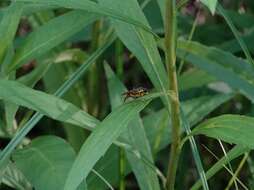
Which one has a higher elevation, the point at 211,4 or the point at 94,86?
the point at 211,4

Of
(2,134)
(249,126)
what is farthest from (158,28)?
(249,126)

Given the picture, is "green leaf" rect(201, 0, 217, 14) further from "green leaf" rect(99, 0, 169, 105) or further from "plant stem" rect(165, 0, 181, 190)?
"green leaf" rect(99, 0, 169, 105)

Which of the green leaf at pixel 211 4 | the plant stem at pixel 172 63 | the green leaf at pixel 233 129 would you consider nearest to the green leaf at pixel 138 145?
the plant stem at pixel 172 63

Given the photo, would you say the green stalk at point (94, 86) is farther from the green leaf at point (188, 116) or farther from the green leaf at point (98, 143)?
the green leaf at point (98, 143)

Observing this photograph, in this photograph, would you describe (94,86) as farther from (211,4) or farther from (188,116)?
(211,4)

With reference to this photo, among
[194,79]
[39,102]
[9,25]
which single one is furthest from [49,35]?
[194,79]

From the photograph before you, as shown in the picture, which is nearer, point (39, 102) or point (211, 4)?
point (211, 4)

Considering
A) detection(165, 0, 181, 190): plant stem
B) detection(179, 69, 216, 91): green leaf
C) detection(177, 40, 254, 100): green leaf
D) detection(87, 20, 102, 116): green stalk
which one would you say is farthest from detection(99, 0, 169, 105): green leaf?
detection(87, 20, 102, 116): green stalk
